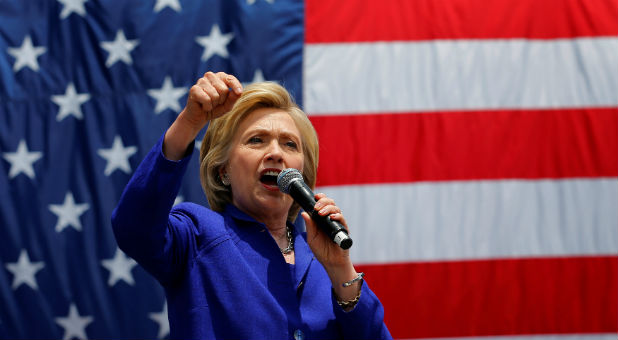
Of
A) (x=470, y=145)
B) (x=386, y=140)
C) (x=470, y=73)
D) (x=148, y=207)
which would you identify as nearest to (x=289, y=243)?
(x=148, y=207)

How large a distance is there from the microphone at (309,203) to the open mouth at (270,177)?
8 centimetres

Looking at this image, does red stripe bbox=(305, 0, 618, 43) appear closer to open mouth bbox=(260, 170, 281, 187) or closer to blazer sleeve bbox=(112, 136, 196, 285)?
open mouth bbox=(260, 170, 281, 187)

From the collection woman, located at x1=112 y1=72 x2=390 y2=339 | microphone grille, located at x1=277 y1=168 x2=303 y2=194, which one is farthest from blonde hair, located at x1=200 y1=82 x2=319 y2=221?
microphone grille, located at x1=277 y1=168 x2=303 y2=194

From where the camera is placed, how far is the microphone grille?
1.09 meters

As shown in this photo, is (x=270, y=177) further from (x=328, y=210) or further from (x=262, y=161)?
(x=328, y=210)

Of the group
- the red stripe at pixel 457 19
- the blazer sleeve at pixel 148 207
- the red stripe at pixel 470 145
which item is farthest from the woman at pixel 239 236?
the red stripe at pixel 457 19

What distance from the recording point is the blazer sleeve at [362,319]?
3.52ft

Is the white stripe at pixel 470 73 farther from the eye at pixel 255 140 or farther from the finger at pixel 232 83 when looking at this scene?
the finger at pixel 232 83

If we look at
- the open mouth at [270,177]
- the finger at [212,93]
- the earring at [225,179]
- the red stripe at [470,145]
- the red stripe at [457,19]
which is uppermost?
the red stripe at [457,19]

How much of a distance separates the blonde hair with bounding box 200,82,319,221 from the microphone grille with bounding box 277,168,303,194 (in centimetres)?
20

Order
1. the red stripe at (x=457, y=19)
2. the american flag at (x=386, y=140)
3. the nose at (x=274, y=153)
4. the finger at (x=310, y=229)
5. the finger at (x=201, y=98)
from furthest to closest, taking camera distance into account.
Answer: the red stripe at (x=457, y=19) < the american flag at (x=386, y=140) < the nose at (x=274, y=153) < the finger at (x=310, y=229) < the finger at (x=201, y=98)

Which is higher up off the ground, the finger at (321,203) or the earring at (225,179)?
the earring at (225,179)

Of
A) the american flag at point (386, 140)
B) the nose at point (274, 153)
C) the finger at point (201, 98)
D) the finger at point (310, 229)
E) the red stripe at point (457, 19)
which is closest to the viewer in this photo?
the finger at point (201, 98)

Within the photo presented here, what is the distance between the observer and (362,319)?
1.07 m
